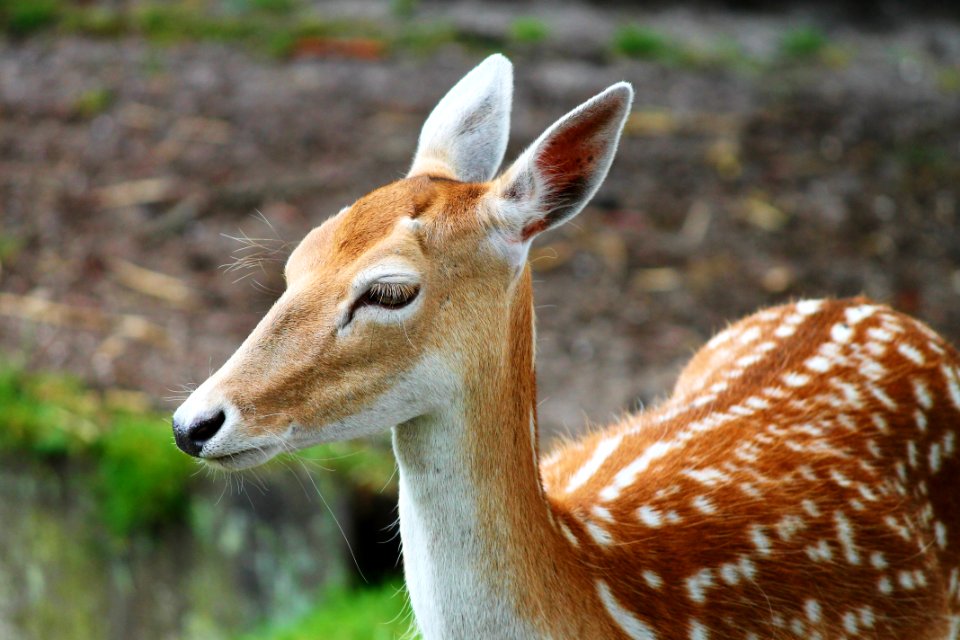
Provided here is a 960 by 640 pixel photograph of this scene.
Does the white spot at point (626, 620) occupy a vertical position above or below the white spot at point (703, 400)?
below

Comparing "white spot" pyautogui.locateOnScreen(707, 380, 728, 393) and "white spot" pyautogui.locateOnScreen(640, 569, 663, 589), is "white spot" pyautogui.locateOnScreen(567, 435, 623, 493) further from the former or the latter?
"white spot" pyautogui.locateOnScreen(640, 569, 663, 589)

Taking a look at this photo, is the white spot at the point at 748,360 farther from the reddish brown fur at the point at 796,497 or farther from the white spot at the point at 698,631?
the white spot at the point at 698,631

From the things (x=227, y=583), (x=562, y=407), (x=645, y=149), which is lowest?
(x=227, y=583)

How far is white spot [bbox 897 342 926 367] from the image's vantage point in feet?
11.7

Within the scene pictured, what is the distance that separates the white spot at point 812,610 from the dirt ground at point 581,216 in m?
2.37

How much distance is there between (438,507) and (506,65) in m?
1.24

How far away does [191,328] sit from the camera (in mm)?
6191

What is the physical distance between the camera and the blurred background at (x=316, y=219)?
5508 mm

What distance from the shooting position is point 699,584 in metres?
2.98

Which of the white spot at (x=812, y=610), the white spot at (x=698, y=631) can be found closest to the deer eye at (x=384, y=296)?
the white spot at (x=698, y=631)

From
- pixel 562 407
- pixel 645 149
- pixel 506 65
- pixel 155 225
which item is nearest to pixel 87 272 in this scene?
pixel 155 225

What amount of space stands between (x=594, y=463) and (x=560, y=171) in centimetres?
97

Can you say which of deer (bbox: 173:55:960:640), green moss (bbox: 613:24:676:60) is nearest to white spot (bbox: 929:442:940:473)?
deer (bbox: 173:55:960:640)

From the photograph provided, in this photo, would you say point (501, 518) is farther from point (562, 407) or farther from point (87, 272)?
point (87, 272)
